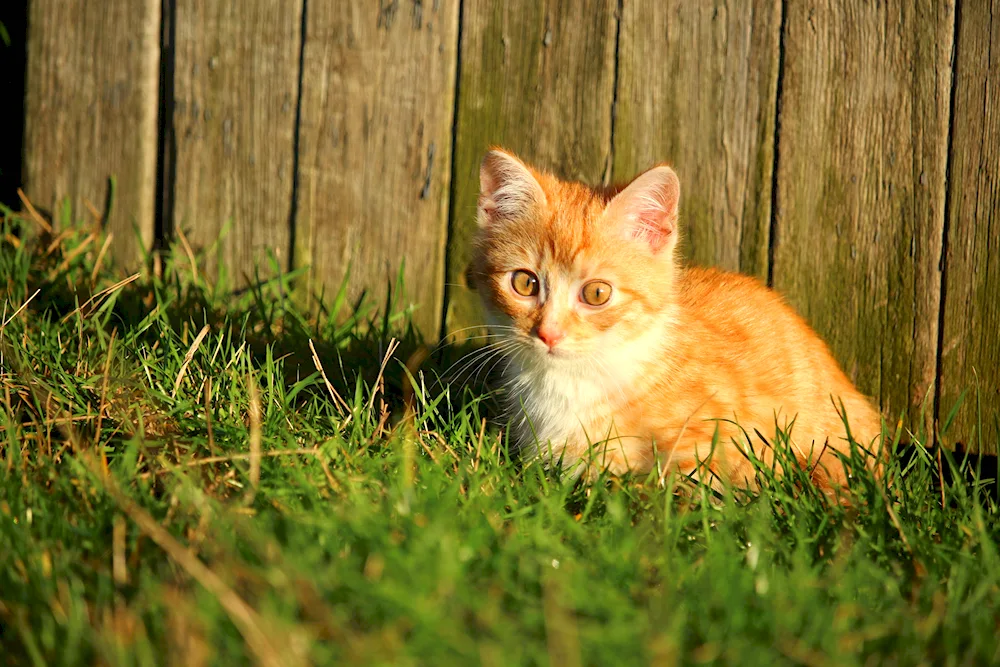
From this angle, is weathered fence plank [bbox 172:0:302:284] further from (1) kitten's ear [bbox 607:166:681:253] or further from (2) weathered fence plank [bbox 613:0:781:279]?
(1) kitten's ear [bbox 607:166:681:253]

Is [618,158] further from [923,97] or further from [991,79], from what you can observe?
[991,79]

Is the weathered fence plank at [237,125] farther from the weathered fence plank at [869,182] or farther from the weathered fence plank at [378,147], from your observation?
the weathered fence plank at [869,182]

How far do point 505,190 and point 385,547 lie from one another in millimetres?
1382

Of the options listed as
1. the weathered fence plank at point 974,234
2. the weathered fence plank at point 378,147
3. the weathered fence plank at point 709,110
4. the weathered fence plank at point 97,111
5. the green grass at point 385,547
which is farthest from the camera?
the weathered fence plank at point 97,111

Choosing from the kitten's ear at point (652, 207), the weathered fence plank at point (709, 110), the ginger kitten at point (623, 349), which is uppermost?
the weathered fence plank at point (709, 110)

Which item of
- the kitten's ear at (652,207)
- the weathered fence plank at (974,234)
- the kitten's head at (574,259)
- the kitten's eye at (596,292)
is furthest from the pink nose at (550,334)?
the weathered fence plank at (974,234)

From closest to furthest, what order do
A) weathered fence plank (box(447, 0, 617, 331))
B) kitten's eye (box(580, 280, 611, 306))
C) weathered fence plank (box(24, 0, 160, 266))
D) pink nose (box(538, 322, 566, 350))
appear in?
pink nose (box(538, 322, 566, 350))
kitten's eye (box(580, 280, 611, 306))
weathered fence plank (box(447, 0, 617, 331))
weathered fence plank (box(24, 0, 160, 266))

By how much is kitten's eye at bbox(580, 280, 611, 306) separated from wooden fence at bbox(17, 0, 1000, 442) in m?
0.81

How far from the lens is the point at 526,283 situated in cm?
250

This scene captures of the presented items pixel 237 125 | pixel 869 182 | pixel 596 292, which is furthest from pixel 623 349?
pixel 237 125

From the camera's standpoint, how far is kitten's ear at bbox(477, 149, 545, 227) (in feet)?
8.21

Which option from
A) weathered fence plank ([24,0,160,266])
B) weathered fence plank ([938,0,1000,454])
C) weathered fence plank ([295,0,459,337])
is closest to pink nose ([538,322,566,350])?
weathered fence plank ([295,0,459,337])

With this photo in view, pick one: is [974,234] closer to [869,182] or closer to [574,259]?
[869,182]

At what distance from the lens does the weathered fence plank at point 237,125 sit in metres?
3.26
